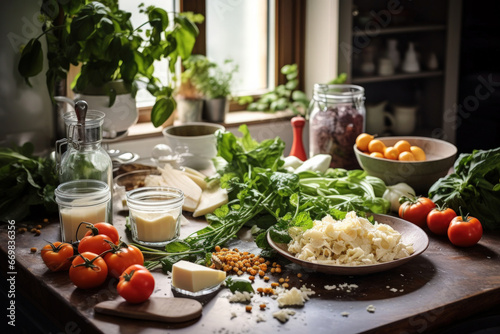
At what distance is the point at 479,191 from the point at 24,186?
4.24 feet

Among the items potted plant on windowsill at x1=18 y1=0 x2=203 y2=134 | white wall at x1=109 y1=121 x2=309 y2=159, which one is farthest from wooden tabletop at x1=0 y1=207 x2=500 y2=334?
white wall at x1=109 y1=121 x2=309 y2=159

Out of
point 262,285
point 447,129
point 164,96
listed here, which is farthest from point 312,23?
point 262,285

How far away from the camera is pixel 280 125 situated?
327 centimetres

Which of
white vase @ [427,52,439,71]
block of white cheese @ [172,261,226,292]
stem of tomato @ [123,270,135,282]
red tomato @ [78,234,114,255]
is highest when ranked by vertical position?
white vase @ [427,52,439,71]

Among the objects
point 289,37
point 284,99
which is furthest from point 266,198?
point 289,37

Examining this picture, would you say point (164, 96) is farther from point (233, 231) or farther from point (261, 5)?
point (261, 5)

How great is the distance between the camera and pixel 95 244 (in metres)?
1.39

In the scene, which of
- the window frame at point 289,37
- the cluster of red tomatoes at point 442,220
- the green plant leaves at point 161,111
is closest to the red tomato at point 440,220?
the cluster of red tomatoes at point 442,220

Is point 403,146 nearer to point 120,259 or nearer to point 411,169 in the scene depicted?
point 411,169

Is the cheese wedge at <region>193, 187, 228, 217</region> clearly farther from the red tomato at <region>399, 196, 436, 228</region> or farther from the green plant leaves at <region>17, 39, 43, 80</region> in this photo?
the green plant leaves at <region>17, 39, 43, 80</region>

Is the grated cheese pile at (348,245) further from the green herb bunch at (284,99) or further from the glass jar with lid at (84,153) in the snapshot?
the green herb bunch at (284,99)

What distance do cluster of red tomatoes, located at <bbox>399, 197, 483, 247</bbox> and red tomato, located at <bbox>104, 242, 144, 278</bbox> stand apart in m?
0.76

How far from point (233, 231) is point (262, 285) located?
30 cm

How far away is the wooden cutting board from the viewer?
118 centimetres
